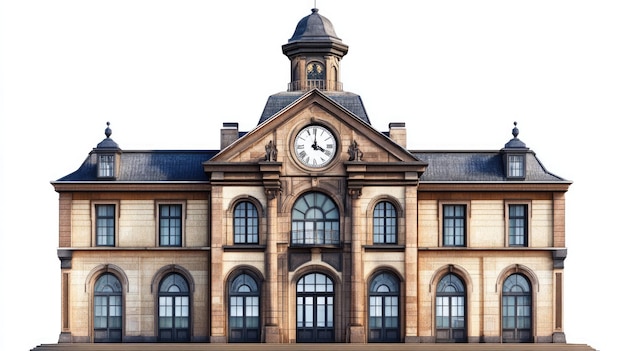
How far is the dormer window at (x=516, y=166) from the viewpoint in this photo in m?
81.1

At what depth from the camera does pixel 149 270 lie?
8044 cm

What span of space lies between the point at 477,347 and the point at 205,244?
1410cm

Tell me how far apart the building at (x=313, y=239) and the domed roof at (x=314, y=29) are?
404 cm

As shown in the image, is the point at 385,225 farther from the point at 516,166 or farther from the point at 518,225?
the point at 516,166

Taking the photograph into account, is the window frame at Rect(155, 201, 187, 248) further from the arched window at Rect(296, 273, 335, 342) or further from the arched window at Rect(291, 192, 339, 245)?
the arched window at Rect(296, 273, 335, 342)

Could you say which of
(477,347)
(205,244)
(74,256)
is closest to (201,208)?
(205,244)

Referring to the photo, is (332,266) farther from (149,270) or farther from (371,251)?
(149,270)

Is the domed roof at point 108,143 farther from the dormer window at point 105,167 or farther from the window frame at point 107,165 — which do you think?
the dormer window at point 105,167

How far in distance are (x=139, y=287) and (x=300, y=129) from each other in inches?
434

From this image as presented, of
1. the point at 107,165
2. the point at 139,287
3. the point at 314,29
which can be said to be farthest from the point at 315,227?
the point at 314,29

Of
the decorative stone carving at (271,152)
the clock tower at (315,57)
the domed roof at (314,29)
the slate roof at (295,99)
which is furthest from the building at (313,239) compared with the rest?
the domed roof at (314,29)

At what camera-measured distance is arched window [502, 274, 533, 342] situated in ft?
264

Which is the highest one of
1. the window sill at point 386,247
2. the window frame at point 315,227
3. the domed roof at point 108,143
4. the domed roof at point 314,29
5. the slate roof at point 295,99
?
the domed roof at point 314,29

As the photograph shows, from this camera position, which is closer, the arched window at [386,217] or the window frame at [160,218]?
the arched window at [386,217]
